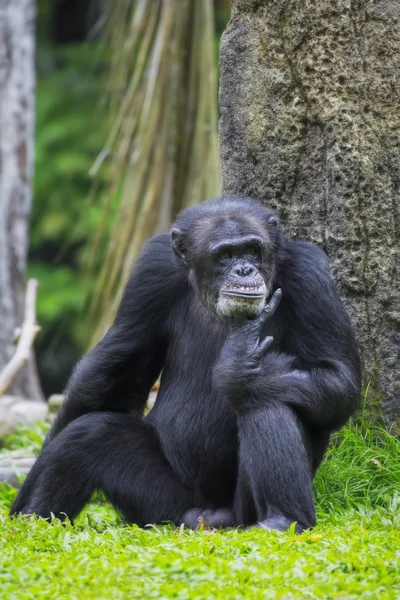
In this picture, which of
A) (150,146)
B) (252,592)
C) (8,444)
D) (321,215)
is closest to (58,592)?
(252,592)

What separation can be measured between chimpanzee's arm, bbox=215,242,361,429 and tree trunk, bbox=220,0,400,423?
0.70 m

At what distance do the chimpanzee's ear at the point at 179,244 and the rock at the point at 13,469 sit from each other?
8.17 feet

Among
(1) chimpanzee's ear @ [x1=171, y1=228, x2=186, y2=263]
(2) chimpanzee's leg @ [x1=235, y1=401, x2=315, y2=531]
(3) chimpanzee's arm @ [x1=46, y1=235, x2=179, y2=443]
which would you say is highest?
(1) chimpanzee's ear @ [x1=171, y1=228, x2=186, y2=263]

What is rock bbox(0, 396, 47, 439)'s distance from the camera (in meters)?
9.34

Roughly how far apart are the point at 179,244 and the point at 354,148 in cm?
134

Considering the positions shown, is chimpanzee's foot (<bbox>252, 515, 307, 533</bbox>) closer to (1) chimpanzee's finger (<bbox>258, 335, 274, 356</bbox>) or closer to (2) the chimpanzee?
(2) the chimpanzee

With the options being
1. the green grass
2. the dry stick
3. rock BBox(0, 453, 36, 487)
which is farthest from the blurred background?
the green grass

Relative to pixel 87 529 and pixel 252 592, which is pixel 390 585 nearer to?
pixel 252 592

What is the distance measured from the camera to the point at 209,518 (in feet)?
18.4

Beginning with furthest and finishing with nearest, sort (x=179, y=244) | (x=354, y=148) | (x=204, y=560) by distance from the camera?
1. (x=354, y=148)
2. (x=179, y=244)
3. (x=204, y=560)

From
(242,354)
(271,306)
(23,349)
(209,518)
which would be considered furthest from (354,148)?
(23,349)

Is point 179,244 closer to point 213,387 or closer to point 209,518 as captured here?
point 213,387

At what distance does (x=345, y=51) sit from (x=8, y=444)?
4966 millimetres

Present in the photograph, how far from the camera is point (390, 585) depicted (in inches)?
156
